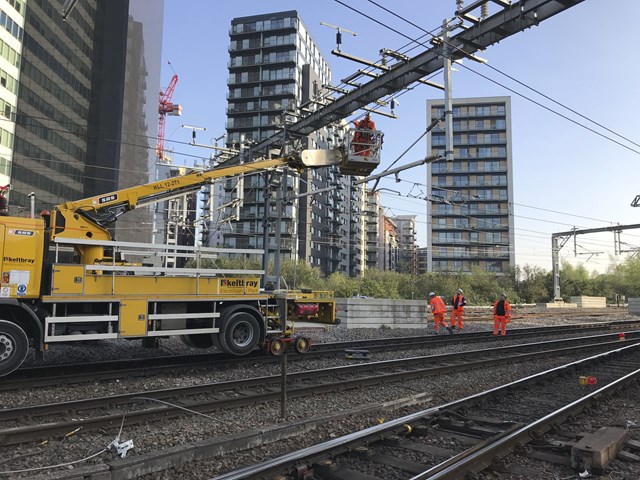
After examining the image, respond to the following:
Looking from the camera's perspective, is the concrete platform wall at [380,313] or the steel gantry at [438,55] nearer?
the steel gantry at [438,55]

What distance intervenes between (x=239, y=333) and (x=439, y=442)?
6258 millimetres

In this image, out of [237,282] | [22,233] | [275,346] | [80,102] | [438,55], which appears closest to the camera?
[22,233]

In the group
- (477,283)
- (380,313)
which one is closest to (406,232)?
(477,283)

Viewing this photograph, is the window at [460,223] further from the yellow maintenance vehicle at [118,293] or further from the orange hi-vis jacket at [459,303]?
the yellow maintenance vehicle at [118,293]

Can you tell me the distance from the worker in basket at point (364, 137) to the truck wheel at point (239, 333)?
5.58m

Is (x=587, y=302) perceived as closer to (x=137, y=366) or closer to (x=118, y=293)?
(x=137, y=366)

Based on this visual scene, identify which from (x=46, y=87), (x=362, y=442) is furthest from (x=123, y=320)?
(x=46, y=87)

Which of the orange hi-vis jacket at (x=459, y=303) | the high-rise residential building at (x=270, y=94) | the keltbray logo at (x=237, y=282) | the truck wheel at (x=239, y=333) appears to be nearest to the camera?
the truck wheel at (x=239, y=333)

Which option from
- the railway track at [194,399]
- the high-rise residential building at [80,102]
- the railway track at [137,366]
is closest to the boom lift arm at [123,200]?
the railway track at [137,366]

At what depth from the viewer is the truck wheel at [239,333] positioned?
34.8 ft

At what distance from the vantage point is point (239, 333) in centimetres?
1112

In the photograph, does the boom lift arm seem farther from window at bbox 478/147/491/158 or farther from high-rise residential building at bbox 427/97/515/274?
window at bbox 478/147/491/158

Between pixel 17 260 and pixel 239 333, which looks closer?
pixel 17 260

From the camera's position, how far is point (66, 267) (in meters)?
8.74
